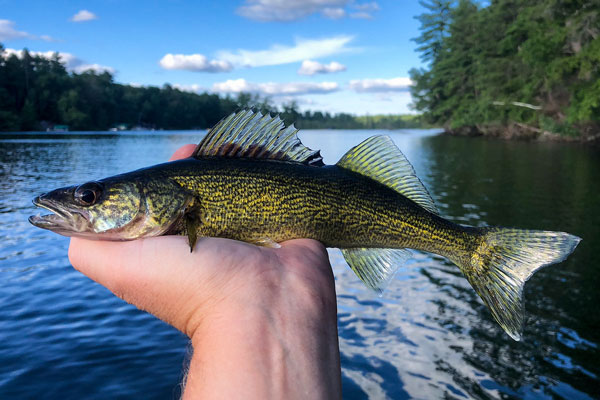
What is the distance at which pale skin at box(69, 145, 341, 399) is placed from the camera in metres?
2.12

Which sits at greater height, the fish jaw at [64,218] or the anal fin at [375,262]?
the fish jaw at [64,218]

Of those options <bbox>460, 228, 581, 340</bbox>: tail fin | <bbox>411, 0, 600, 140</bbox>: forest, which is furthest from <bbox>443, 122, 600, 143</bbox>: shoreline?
<bbox>460, 228, 581, 340</bbox>: tail fin

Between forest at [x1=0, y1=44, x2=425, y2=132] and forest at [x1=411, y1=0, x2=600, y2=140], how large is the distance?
1941 cm

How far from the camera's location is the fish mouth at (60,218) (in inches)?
114

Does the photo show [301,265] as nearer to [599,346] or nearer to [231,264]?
[231,264]

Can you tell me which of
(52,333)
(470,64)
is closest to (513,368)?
(52,333)

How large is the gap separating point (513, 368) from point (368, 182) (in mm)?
11019

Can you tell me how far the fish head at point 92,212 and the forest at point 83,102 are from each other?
12409cm

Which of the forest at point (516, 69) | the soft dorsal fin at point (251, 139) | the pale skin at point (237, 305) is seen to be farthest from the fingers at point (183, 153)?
the forest at point (516, 69)

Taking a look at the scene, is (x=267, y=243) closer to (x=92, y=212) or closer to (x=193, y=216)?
(x=193, y=216)

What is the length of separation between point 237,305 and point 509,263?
2.39 meters

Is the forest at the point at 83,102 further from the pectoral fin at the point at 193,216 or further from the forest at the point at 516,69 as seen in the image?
the pectoral fin at the point at 193,216

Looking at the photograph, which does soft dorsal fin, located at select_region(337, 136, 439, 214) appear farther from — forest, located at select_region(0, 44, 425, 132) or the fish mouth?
forest, located at select_region(0, 44, 425, 132)

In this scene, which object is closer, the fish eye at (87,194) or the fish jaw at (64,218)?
the fish jaw at (64,218)
